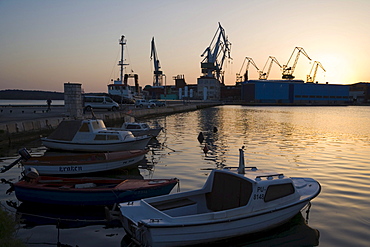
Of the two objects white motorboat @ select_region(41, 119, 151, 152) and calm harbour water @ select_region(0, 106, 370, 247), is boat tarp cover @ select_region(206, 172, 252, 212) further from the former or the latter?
white motorboat @ select_region(41, 119, 151, 152)

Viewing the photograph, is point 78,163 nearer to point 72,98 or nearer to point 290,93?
point 72,98

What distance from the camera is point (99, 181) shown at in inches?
527

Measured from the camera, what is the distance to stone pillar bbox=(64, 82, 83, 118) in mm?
36781

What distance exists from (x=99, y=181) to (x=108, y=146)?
30.0 feet

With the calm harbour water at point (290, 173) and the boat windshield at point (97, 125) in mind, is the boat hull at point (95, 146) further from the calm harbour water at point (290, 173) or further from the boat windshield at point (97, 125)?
the calm harbour water at point (290, 173)

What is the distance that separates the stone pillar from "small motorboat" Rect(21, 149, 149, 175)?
20329mm

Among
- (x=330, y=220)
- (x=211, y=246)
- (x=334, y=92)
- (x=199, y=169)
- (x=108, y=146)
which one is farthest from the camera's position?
(x=334, y=92)

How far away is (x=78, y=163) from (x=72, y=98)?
22.7 meters

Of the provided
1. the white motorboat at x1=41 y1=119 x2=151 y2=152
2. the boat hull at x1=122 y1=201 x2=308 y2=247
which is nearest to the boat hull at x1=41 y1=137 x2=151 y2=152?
the white motorboat at x1=41 y1=119 x2=151 y2=152

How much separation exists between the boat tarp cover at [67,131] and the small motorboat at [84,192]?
9.99m

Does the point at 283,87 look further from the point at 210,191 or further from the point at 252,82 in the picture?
the point at 210,191

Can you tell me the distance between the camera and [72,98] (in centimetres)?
3712

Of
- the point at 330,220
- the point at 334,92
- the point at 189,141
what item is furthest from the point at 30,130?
the point at 334,92

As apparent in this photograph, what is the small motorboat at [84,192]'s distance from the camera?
12.0 m
